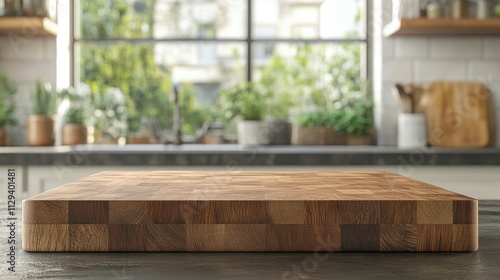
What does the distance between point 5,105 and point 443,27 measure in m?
2.17

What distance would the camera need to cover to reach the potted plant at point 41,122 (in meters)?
3.23

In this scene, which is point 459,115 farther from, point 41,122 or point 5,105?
point 5,105

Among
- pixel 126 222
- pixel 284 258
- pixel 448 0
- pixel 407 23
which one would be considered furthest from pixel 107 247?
pixel 448 0

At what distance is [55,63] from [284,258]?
9.48 feet

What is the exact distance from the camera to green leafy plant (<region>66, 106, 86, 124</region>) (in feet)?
11.1

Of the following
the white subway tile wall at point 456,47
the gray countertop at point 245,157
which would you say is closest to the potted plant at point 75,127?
the gray countertop at point 245,157

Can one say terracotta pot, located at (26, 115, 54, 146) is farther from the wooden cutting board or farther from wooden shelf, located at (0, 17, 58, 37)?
the wooden cutting board

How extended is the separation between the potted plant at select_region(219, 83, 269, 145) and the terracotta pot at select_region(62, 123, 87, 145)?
72 cm

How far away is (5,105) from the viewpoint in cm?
333

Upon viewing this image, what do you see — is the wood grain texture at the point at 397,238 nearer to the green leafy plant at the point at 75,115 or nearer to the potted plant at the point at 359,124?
the potted plant at the point at 359,124

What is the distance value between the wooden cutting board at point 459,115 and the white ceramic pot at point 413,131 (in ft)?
0.28

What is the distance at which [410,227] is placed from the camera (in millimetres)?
806

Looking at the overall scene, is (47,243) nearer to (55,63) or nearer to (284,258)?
(284,258)

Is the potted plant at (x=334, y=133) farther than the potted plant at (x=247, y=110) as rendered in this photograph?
Yes
